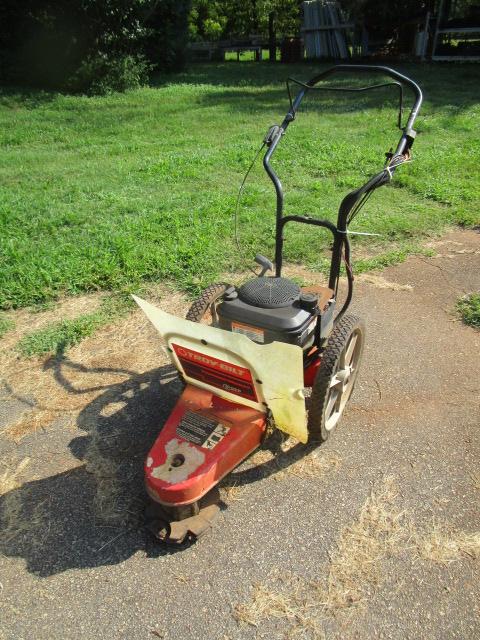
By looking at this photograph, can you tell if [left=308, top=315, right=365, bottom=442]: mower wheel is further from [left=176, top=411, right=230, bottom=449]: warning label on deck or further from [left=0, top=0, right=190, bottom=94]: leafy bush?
[left=0, top=0, right=190, bottom=94]: leafy bush

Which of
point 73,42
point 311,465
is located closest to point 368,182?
point 311,465

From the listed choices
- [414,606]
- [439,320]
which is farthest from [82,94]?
[414,606]

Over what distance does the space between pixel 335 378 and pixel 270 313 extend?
514 mm

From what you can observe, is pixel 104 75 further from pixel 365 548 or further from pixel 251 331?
pixel 365 548

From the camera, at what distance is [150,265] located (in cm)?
472

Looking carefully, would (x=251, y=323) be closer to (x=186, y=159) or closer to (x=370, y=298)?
(x=370, y=298)

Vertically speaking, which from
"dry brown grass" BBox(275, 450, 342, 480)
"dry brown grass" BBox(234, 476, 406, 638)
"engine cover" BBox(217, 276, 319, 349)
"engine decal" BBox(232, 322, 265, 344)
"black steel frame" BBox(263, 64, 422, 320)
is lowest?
"dry brown grass" BBox(234, 476, 406, 638)

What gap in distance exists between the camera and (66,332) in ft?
12.8

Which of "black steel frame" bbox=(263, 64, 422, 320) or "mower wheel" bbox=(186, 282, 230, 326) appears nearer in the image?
"black steel frame" bbox=(263, 64, 422, 320)

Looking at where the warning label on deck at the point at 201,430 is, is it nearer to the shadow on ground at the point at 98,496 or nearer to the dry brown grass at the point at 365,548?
the shadow on ground at the point at 98,496

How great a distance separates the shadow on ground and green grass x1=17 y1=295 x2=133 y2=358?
0.61 m

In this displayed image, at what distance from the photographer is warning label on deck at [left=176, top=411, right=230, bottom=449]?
2.43 metres

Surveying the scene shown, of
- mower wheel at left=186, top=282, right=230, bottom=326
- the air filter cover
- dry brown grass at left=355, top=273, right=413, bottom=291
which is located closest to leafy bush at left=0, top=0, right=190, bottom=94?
dry brown grass at left=355, top=273, right=413, bottom=291

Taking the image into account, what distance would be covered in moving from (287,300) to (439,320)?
197 centimetres
